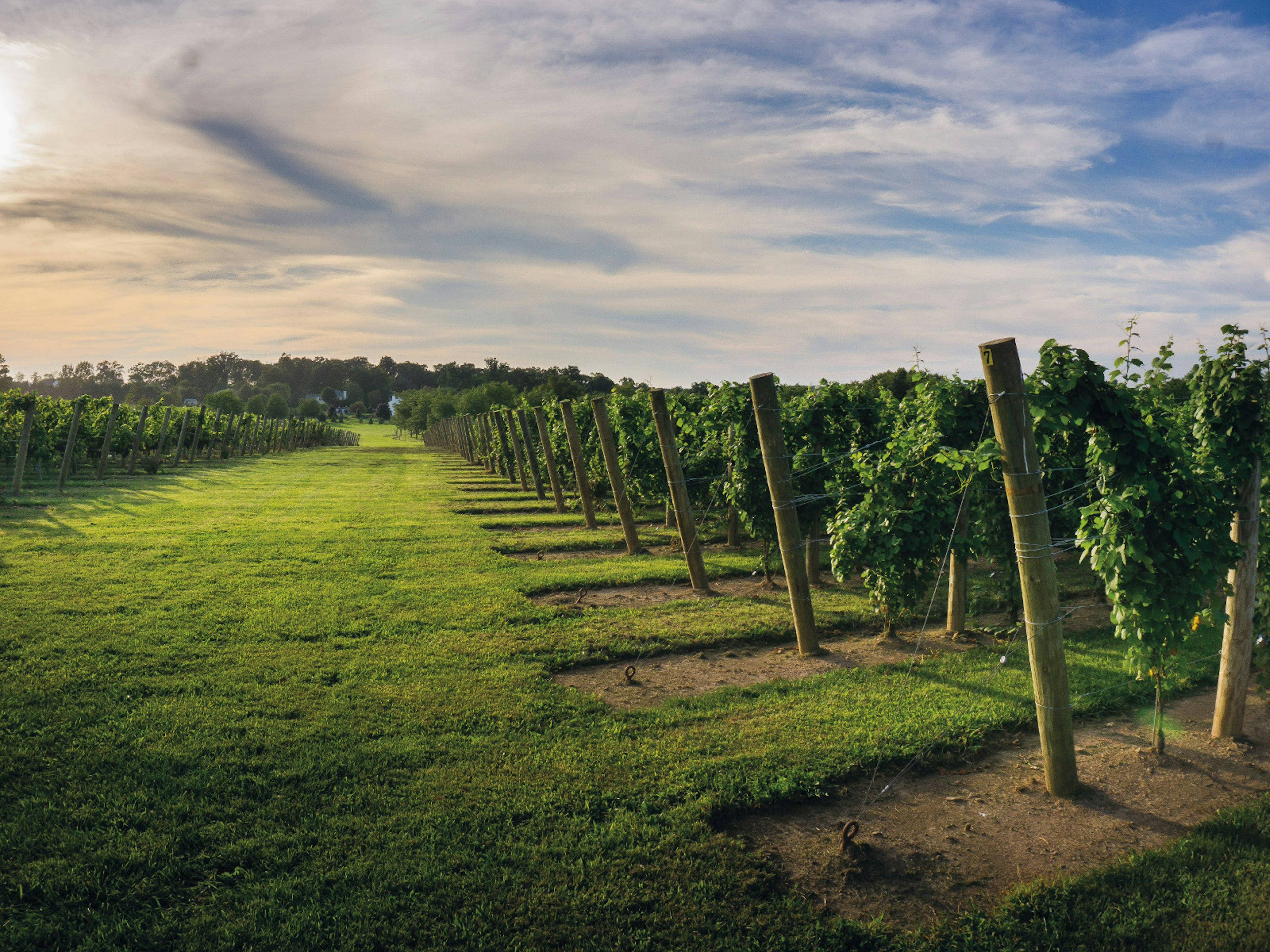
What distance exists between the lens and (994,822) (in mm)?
4258

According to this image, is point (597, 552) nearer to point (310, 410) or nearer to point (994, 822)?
point (994, 822)

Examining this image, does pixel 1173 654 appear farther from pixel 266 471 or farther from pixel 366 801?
pixel 266 471

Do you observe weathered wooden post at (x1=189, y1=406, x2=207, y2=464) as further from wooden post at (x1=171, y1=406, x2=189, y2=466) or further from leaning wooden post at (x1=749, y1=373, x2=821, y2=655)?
leaning wooden post at (x1=749, y1=373, x2=821, y2=655)

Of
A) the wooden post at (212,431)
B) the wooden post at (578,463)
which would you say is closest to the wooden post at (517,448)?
the wooden post at (578,463)

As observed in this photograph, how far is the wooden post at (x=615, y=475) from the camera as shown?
11.8m

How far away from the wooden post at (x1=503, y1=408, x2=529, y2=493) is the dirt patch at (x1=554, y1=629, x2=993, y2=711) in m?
15.8

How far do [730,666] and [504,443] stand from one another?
20266mm

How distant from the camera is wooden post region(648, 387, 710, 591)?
32.0 ft

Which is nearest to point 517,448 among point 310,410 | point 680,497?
point 680,497

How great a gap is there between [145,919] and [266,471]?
32080 millimetres

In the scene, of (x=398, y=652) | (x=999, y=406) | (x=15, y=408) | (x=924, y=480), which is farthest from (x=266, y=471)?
(x=999, y=406)

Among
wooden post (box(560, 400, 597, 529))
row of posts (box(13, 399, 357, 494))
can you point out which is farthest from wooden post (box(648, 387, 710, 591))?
row of posts (box(13, 399, 357, 494))

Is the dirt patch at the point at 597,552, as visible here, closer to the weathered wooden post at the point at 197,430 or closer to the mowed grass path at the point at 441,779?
the mowed grass path at the point at 441,779

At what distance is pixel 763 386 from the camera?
728 centimetres
